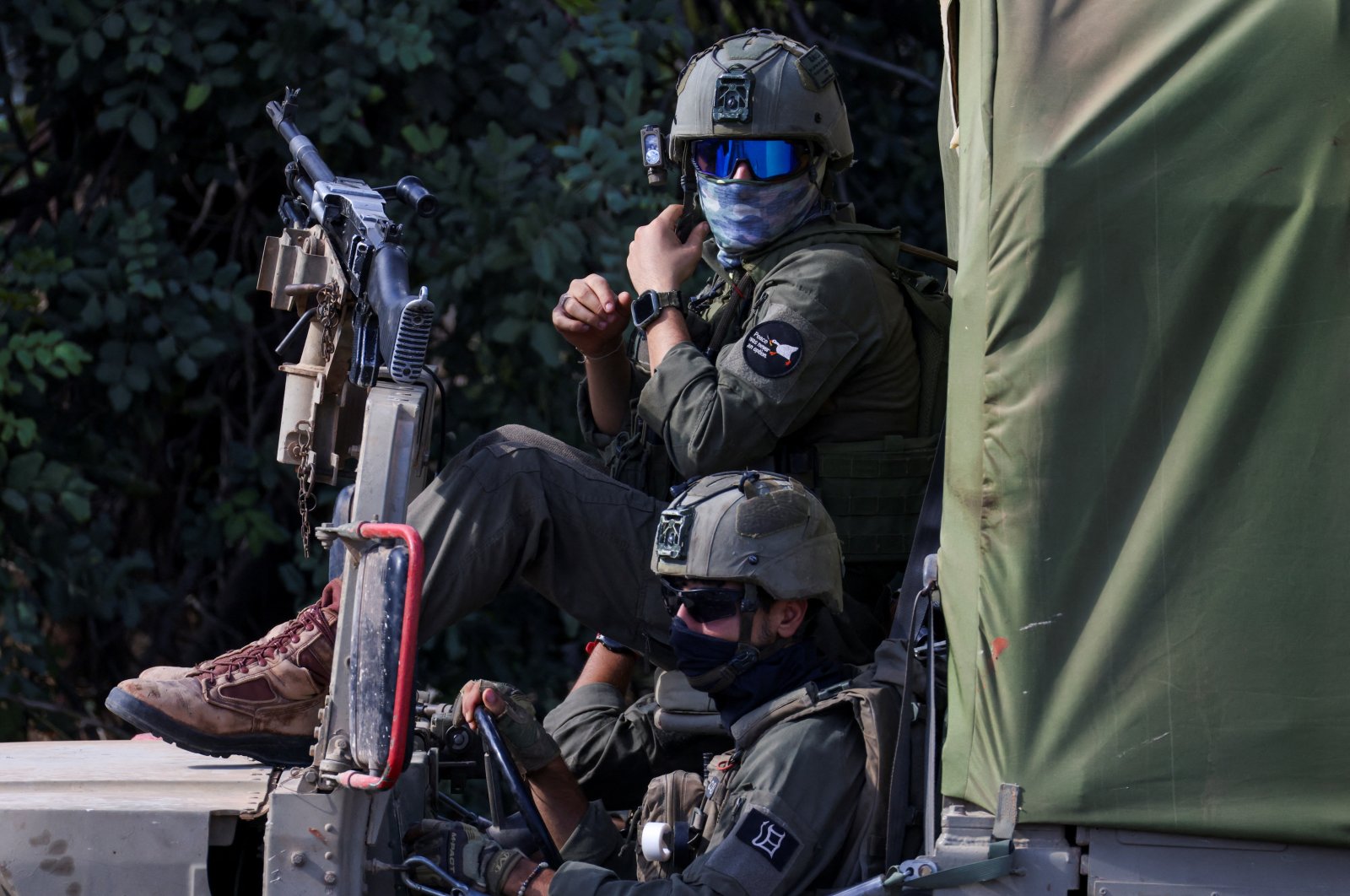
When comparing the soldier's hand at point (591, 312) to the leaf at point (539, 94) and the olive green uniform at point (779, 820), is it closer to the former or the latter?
the olive green uniform at point (779, 820)

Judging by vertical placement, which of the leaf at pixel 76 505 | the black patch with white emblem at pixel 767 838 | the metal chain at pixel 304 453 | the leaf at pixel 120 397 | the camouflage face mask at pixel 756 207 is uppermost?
the camouflage face mask at pixel 756 207

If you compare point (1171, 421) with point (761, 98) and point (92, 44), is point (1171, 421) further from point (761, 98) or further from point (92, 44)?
point (92, 44)

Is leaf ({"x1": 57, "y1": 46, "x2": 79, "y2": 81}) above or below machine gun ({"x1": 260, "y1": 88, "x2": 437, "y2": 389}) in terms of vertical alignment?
above

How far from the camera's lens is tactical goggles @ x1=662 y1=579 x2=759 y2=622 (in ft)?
10.4

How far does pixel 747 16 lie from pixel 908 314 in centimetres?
393

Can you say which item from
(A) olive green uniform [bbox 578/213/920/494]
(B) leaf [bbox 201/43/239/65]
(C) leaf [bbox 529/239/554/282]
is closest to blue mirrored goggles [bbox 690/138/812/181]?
(A) olive green uniform [bbox 578/213/920/494]

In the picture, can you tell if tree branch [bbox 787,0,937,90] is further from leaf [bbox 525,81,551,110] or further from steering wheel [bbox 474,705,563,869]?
steering wheel [bbox 474,705,563,869]

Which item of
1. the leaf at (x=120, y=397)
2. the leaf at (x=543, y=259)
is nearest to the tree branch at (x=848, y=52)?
the leaf at (x=543, y=259)

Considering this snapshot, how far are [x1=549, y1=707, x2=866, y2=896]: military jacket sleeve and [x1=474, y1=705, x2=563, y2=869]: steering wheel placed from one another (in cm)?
27

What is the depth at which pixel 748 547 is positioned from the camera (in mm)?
3170

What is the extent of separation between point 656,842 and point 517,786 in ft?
1.30

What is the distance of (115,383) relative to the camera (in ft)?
19.7

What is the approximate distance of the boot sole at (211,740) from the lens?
314cm

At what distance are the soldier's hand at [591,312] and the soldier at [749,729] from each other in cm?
56
